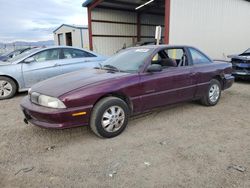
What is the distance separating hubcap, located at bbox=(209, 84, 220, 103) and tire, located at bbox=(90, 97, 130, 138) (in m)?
2.52

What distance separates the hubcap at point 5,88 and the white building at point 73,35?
46.2ft

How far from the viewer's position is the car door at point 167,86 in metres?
3.96

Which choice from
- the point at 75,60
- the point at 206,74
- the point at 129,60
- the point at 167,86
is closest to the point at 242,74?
the point at 206,74

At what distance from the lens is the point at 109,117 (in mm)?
3496

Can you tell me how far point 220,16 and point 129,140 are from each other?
1039 cm

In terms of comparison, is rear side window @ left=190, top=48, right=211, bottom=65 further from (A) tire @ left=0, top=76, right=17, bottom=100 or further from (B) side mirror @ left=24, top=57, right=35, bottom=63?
(A) tire @ left=0, top=76, right=17, bottom=100

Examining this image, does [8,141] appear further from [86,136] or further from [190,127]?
[190,127]

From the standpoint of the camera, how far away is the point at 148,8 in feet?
50.2

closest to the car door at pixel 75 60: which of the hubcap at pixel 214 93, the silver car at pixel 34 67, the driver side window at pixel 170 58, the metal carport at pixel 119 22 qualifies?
the silver car at pixel 34 67

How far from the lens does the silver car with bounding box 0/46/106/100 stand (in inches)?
245

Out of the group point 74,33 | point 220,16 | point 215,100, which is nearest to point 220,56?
point 220,16

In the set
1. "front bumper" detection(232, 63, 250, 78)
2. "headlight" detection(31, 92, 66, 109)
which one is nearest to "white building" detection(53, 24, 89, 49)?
"front bumper" detection(232, 63, 250, 78)

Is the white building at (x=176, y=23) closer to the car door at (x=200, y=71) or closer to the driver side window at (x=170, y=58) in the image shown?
the car door at (x=200, y=71)

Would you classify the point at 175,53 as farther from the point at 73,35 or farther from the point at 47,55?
the point at 73,35
